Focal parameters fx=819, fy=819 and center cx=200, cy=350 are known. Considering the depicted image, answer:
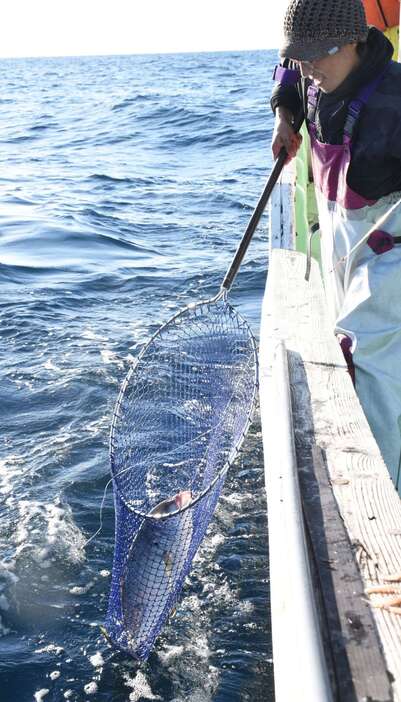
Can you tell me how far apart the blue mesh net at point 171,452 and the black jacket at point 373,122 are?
2.90 feet

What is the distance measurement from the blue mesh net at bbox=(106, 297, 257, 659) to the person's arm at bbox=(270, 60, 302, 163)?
930mm

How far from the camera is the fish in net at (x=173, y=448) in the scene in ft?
11.3

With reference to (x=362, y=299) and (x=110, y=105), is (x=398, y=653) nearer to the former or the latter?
(x=362, y=299)

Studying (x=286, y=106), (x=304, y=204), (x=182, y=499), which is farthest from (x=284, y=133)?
(x=182, y=499)

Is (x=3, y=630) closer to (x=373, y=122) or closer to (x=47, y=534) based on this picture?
(x=47, y=534)

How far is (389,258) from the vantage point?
140 inches

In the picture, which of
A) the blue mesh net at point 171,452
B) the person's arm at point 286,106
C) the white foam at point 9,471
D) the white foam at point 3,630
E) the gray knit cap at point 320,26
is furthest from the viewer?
the white foam at point 9,471

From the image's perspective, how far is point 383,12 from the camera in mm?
5816

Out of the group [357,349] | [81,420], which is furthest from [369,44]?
[81,420]

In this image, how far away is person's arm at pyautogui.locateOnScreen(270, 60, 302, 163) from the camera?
4.22 m

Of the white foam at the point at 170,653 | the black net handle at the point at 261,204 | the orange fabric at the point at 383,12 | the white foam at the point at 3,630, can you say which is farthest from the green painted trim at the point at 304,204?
the white foam at the point at 3,630

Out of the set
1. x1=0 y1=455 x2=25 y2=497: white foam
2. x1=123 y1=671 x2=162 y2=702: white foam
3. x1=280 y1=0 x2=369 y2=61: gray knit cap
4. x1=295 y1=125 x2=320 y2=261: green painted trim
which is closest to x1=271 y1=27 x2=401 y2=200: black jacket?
x1=280 y1=0 x2=369 y2=61: gray knit cap

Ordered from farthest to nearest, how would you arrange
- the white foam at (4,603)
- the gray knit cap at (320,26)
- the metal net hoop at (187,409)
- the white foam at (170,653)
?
the metal net hoop at (187,409) < the white foam at (4,603) < the white foam at (170,653) < the gray knit cap at (320,26)

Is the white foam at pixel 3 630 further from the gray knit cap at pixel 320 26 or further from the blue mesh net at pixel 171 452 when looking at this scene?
the gray knit cap at pixel 320 26
